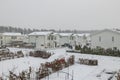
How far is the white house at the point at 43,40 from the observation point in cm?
4238

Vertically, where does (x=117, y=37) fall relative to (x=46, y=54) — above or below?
above

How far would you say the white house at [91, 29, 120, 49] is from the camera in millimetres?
31792

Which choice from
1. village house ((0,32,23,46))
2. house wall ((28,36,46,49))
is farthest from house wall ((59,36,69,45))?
village house ((0,32,23,46))

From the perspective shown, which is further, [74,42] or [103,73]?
[74,42]

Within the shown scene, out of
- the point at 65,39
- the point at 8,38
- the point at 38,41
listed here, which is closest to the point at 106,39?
the point at 38,41

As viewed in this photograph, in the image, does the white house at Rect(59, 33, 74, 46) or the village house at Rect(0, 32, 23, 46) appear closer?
the village house at Rect(0, 32, 23, 46)

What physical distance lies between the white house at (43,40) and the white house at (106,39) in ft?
42.4

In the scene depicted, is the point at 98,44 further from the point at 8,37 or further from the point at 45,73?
the point at 8,37

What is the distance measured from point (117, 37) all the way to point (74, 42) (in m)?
23.1

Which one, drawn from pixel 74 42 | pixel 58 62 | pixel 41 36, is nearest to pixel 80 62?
pixel 58 62

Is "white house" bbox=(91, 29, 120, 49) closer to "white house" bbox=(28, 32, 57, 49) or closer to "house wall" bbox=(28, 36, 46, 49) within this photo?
"white house" bbox=(28, 32, 57, 49)

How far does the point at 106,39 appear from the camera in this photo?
1289 inches

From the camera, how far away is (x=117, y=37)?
31781 millimetres

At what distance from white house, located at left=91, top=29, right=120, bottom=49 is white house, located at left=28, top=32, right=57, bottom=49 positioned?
509 inches
